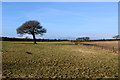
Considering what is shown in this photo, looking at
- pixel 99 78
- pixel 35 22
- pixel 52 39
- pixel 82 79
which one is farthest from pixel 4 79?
pixel 52 39

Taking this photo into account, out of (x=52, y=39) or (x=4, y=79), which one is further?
(x=52, y=39)

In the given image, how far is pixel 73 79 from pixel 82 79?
40cm

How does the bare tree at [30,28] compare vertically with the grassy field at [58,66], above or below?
above

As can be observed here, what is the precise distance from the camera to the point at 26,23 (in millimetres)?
41062

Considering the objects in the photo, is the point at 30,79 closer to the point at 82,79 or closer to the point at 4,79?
the point at 4,79

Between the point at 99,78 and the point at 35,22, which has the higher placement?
the point at 35,22

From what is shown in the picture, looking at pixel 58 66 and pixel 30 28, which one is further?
pixel 30 28

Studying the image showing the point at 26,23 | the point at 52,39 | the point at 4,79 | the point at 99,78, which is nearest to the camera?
the point at 4,79

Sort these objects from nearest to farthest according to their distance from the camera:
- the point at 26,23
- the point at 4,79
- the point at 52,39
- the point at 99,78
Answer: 1. the point at 4,79
2. the point at 99,78
3. the point at 26,23
4. the point at 52,39

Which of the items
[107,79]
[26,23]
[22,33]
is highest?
[26,23]

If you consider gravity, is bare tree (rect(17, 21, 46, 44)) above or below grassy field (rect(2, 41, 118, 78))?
above

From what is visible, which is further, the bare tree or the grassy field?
the bare tree

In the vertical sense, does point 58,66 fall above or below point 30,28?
below

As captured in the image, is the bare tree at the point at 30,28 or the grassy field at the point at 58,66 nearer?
the grassy field at the point at 58,66
